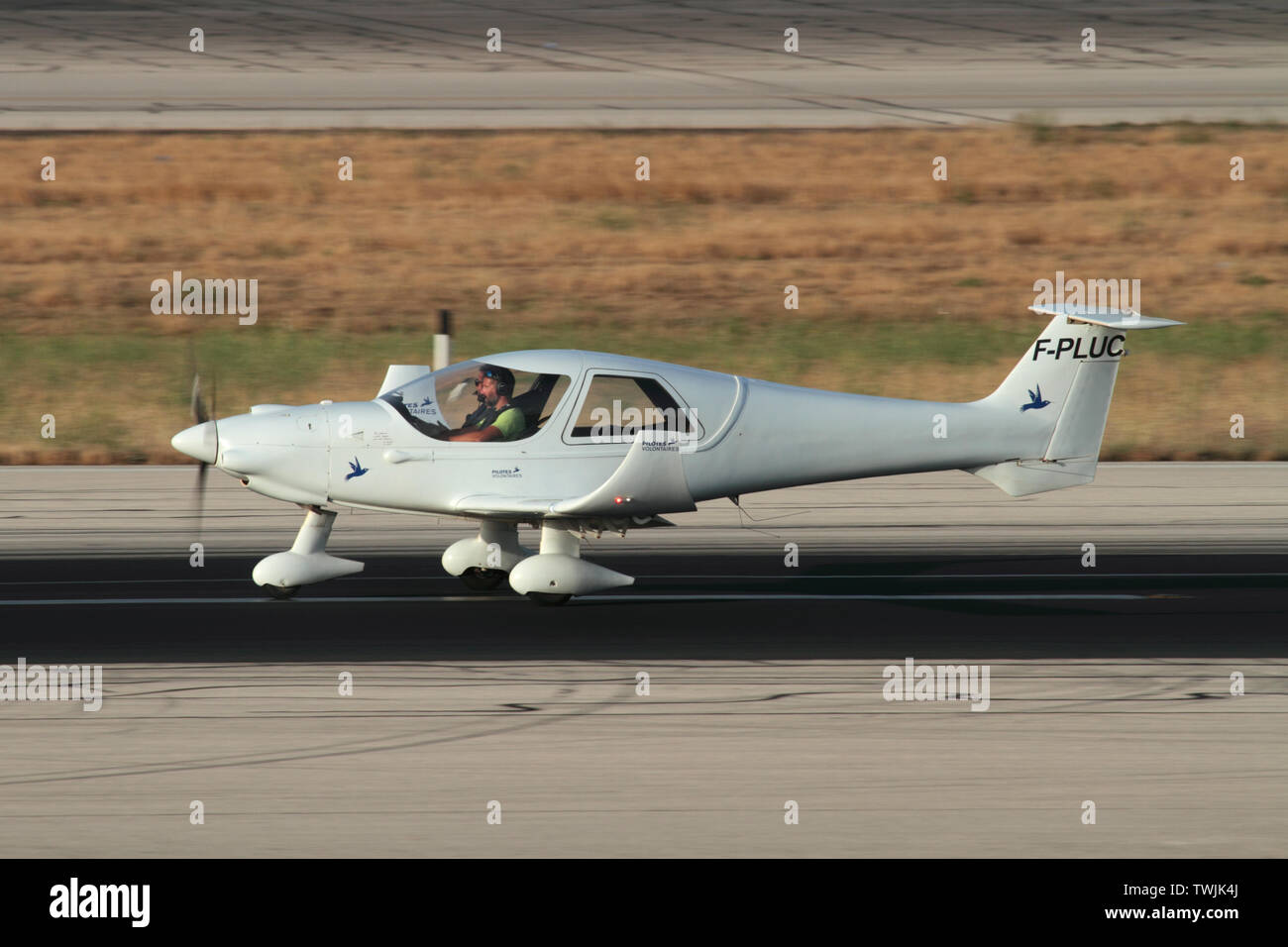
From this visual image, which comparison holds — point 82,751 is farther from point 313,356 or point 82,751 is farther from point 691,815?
point 313,356

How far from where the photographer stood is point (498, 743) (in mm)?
8859

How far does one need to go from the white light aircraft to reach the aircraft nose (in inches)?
0.4

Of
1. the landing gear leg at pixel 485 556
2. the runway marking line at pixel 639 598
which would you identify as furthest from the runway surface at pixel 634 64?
the runway marking line at pixel 639 598

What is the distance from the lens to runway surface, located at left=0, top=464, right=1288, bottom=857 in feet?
25.1

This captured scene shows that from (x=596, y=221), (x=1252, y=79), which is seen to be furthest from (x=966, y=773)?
(x=1252, y=79)

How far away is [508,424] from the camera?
11.8 metres

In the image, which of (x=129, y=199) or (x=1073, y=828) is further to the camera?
(x=129, y=199)

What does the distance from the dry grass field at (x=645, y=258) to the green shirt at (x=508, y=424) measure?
908cm

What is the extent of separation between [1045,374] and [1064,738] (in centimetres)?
447

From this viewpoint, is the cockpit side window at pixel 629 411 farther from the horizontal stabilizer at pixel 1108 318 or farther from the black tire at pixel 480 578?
the horizontal stabilizer at pixel 1108 318

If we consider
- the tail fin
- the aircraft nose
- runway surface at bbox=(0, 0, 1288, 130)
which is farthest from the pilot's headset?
runway surface at bbox=(0, 0, 1288, 130)

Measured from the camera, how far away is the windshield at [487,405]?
11.8 m

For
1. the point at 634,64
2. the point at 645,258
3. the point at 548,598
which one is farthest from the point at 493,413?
the point at 634,64

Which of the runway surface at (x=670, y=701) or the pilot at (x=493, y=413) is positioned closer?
the runway surface at (x=670, y=701)
